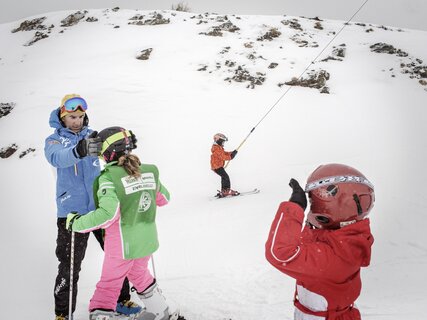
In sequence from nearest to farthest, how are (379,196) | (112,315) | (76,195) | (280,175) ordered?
(112,315) < (76,195) < (379,196) < (280,175)

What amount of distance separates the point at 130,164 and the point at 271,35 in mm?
21825

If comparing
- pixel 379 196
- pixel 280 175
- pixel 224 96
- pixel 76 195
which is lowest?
pixel 224 96

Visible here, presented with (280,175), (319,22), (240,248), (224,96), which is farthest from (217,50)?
(240,248)

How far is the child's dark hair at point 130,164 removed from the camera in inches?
124

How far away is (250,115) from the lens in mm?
16000

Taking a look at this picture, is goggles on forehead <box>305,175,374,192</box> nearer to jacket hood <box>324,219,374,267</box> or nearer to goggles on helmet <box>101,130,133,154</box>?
jacket hood <box>324,219,374,267</box>

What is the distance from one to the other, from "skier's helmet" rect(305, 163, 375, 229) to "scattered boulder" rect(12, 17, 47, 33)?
26.4 metres

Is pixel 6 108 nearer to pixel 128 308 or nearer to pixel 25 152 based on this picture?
pixel 25 152

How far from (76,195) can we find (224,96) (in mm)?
14454

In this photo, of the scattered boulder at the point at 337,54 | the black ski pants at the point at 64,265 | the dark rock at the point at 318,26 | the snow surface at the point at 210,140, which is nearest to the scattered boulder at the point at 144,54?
the snow surface at the point at 210,140

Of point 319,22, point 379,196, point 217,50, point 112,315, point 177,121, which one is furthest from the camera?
point 319,22

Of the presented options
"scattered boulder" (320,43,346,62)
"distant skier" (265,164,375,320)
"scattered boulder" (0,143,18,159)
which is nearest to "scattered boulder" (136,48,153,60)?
"scattered boulder" (0,143,18,159)

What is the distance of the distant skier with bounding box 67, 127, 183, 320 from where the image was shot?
3059 mm

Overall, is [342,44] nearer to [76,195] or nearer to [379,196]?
[379,196]
